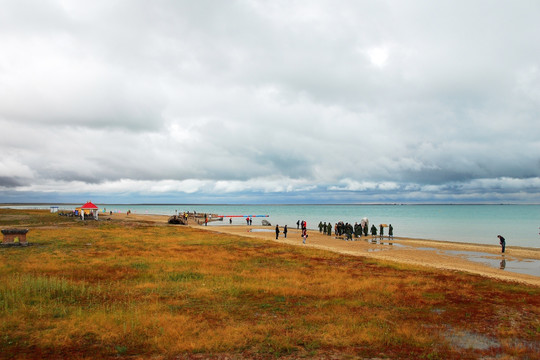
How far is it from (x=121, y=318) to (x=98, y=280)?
6800 mm

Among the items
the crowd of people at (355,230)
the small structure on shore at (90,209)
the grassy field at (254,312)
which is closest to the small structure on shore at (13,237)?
→ the grassy field at (254,312)

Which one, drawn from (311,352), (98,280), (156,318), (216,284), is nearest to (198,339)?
(156,318)

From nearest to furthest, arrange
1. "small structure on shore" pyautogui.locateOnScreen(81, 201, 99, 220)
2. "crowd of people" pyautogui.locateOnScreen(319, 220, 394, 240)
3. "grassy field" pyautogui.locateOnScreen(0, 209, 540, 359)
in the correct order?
1. "grassy field" pyautogui.locateOnScreen(0, 209, 540, 359)
2. "crowd of people" pyautogui.locateOnScreen(319, 220, 394, 240)
3. "small structure on shore" pyautogui.locateOnScreen(81, 201, 99, 220)

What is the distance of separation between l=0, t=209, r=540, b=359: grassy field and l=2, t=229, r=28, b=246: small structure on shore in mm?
7677

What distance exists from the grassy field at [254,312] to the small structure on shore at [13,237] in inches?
302

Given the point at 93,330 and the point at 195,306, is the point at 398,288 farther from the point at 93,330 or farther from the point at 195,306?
the point at 93,330

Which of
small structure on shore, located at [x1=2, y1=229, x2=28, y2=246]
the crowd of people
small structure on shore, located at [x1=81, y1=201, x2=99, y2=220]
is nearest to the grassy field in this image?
small structure on shore, located at [x1=2, y1=229, x2=28, y2=246]

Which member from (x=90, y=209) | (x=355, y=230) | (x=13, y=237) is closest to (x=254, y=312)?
(x=13, y=237)

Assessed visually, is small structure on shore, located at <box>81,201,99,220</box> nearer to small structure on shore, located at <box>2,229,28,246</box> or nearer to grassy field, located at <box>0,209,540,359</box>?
small structure on shore, located at <box>2,229,28,246</box>

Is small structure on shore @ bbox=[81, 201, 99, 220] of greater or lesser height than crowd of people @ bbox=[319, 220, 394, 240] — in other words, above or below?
above

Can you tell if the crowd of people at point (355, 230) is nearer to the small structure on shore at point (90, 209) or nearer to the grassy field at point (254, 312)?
the grassy field at point (254, 312)

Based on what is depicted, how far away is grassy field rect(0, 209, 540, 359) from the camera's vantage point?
892 centimetres

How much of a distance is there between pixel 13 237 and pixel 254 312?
2696 cm

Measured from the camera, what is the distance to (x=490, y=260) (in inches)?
1219
